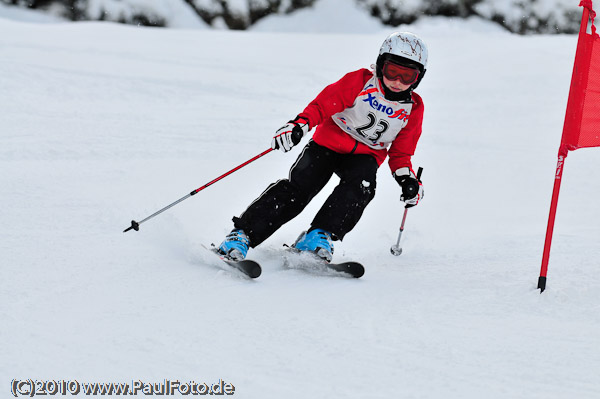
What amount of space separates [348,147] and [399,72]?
0.49 meters

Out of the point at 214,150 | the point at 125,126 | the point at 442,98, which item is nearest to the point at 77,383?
the point at 214,150

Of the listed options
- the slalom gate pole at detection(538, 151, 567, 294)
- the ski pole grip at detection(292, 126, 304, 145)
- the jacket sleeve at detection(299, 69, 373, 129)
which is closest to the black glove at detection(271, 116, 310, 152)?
the ski pole grip at detection(292, 126, 304, 145)

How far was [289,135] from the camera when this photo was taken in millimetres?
3193

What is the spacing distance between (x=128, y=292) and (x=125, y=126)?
12.0 ft

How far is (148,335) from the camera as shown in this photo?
211 centimetres

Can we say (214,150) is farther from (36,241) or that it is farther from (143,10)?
(143,10)

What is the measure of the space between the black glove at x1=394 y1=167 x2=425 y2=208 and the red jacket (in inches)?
2.0

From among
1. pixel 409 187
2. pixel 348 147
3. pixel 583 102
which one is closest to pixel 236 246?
pixel 348 147

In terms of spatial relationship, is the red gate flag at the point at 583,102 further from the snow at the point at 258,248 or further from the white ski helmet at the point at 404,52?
the white ski helmet at the point at 404,52

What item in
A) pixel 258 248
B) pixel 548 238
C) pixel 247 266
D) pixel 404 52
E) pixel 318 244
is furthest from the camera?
pixel 258 248

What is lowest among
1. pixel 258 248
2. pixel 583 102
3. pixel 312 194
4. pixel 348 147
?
pixel 258 248

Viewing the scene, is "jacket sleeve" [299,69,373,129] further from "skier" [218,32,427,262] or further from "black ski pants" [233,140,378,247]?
"black ski pants" [233,140,378,247]

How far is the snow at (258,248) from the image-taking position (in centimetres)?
202

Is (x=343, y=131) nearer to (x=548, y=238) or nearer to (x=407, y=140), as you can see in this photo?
(x=407, y=140)
